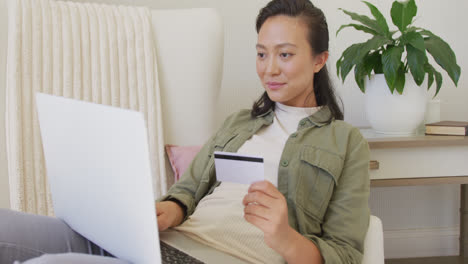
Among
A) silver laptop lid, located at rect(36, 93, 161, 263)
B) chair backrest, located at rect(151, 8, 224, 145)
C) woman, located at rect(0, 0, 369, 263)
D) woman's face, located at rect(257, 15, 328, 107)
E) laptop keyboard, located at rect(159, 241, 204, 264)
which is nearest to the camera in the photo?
silver laptop lid, located at rect(36, 93, 161, 263)

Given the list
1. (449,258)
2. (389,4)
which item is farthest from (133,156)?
(449,258)

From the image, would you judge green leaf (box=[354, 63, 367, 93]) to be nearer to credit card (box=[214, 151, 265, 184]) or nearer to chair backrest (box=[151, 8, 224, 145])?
chair backrest (box=[151, 8, 224, 145])

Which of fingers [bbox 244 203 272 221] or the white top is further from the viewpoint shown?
the white top

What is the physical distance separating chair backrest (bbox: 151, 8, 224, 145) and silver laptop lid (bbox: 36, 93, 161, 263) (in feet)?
2.30

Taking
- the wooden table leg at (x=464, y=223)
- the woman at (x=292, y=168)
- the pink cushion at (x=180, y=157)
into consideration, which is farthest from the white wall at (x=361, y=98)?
the woman at (x=292, y=168)

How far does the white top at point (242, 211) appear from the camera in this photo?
3.24ft

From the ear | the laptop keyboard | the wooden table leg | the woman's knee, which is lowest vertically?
the wooden table leg

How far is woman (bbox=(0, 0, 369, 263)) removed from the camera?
3.18 feet

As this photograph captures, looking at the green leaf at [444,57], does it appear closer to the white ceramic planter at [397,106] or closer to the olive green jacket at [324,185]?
the white ceramic planter at [397,106]

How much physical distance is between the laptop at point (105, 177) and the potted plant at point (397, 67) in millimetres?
957

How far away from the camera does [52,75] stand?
4.85 feet

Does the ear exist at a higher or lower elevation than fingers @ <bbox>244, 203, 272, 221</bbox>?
higher

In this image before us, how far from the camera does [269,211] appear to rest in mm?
821

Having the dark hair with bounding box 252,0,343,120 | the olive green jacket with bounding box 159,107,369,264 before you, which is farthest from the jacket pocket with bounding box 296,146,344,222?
the dark hair with bounding box 252,0,343,120
